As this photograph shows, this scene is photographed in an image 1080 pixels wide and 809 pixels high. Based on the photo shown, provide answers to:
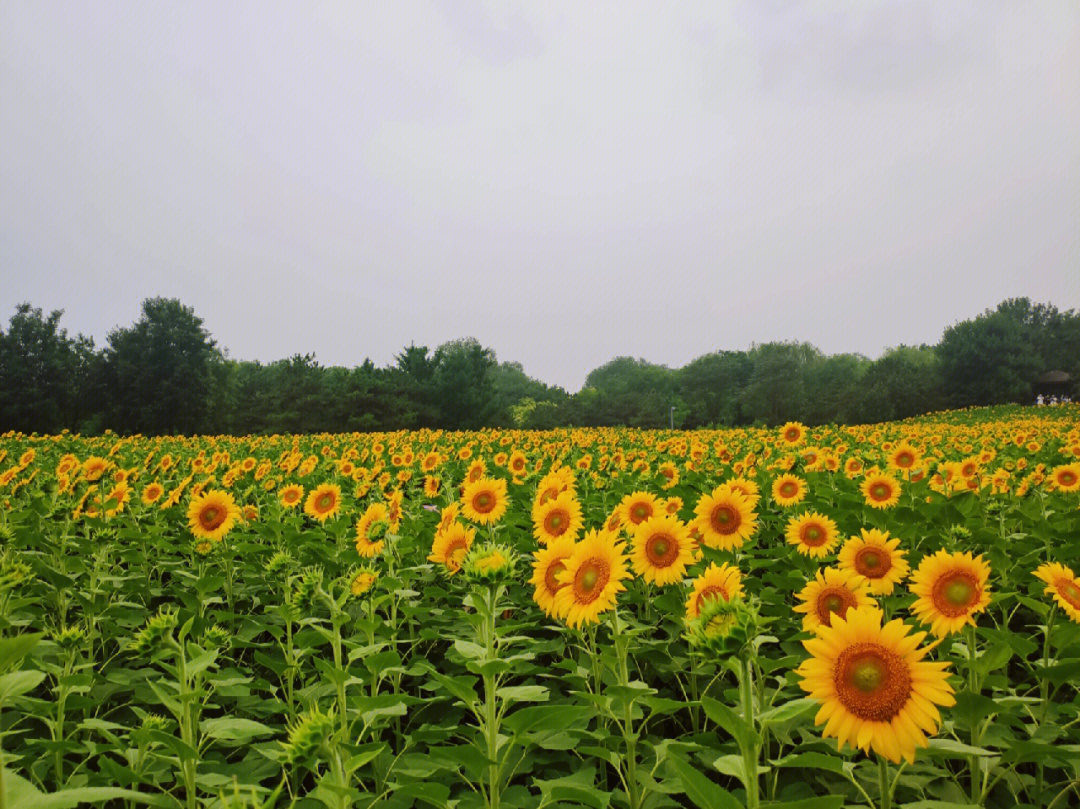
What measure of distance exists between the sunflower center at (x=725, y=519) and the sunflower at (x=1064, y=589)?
1.23 metres

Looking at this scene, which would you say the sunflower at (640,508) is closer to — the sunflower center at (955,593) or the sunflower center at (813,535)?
the sunflower center at (813,535)

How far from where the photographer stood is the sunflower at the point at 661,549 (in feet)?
8.36

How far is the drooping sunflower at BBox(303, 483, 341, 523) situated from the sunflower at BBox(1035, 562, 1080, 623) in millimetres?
4290

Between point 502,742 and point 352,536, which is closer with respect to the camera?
point 502,742

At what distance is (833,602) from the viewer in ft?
7.12

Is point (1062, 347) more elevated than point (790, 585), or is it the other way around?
point (1062, 347)

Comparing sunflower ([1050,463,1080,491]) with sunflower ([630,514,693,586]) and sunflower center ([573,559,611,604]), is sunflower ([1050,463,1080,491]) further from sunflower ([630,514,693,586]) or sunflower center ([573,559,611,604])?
sunflower center ([573,559,611,604])

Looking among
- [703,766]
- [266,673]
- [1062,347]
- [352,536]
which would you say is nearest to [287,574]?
[266,673]

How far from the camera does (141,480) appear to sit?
20.9 ft

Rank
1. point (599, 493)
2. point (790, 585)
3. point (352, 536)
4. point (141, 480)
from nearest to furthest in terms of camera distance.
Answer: point (790, 585) < point (352, 536) < point (599, 493) < point (141, 480)

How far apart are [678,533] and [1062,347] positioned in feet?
256

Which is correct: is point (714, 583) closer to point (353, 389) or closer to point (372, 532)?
point (372, 532)

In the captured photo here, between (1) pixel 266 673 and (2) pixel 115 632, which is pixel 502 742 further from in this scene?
(2) pixel 115 632

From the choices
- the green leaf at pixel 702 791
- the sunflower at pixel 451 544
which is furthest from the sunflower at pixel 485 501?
the green leaf at pixel 702 791
